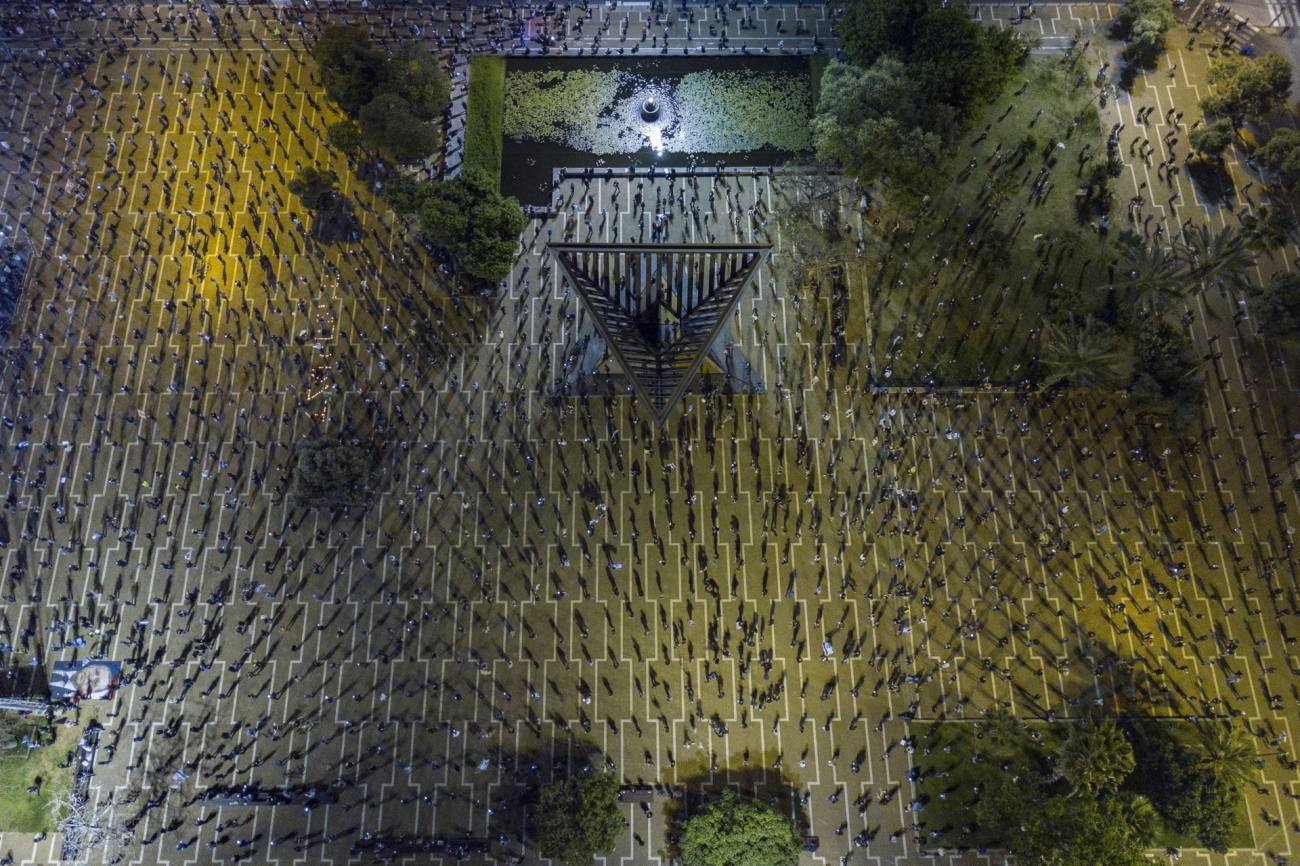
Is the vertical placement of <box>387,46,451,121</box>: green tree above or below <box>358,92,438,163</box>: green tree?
above

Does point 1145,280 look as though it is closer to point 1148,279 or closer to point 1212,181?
point 1148,279

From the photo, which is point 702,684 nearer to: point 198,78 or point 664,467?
point 664,467

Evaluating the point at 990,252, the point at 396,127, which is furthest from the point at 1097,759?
the point at 396,127

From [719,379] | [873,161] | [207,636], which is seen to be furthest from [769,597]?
[207,636]

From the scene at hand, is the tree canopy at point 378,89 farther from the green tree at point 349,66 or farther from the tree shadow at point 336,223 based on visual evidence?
the tree shadow at point 336,223

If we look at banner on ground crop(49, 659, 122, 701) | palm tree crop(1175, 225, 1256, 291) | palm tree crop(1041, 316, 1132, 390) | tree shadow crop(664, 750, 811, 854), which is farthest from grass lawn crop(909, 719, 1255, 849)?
banner on ground crop(49, 659, 122, 701)

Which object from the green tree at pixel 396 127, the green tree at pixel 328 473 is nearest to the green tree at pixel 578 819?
the green tree at pixel 328 473

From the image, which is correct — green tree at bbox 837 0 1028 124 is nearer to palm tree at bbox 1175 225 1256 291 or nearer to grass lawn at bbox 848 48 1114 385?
grass lawn at bbox 848 48 1114 385
